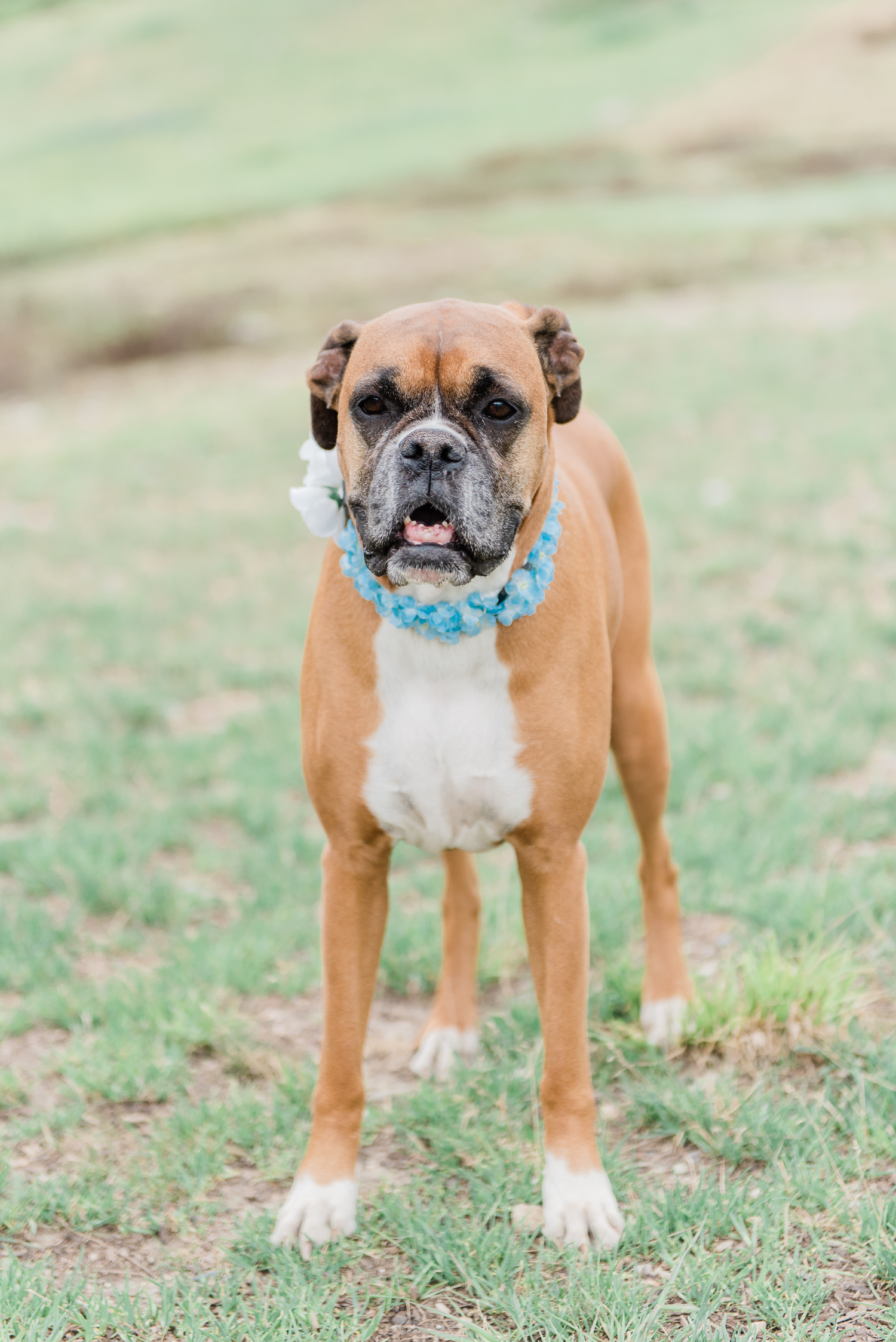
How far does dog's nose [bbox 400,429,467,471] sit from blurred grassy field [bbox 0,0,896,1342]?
1.41m

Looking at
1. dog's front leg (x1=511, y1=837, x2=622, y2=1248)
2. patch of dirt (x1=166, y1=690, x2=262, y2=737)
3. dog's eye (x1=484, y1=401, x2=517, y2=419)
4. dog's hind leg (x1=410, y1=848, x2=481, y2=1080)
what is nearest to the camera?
dog's eye (x1=484, y1=401, x2=517, y2=419)

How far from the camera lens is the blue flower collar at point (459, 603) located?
7.74 ft

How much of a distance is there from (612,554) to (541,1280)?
5.06 ft

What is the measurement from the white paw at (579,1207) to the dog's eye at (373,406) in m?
1.46

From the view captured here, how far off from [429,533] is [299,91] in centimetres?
2631

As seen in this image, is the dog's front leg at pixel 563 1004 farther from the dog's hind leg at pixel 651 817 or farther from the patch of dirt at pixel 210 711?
the patch of dirt at pixel 210 711

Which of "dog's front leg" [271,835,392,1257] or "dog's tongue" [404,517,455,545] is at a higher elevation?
"dog's tongue" [404,517,455,545]

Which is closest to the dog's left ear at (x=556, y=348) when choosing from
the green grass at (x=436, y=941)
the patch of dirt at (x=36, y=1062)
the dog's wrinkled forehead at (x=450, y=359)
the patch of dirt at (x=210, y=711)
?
the dog's wrinkled forehead at (x=450, y=359)

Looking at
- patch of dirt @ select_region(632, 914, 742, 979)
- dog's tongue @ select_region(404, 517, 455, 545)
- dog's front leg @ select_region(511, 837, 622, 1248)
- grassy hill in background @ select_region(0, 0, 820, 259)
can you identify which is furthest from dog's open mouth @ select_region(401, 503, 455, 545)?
grassy hill in background @ select_region(0, 0, 820, 259)

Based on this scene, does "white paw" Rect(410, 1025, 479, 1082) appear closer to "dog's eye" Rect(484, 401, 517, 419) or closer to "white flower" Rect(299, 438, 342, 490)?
"white flower" Rect(299, 438, 342, 490)

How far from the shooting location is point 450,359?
7.40 feet

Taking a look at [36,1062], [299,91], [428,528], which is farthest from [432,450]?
[299,91]

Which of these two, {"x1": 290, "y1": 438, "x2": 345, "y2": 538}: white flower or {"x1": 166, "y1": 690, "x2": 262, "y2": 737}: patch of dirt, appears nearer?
{"x1": 290, "y1": 438, "x2": 345, "y2": 538}: white flower

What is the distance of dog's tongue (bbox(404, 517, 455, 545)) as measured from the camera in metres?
2.24
